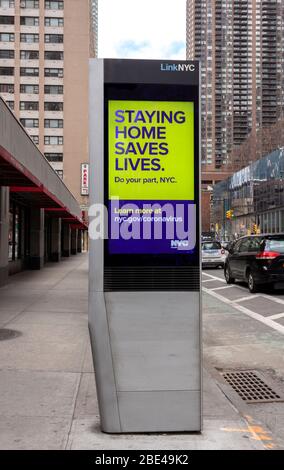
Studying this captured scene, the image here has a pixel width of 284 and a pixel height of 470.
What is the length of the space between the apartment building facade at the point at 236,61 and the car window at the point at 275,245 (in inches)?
5147

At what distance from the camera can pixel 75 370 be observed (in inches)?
248

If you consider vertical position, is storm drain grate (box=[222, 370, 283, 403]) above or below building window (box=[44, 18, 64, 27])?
below

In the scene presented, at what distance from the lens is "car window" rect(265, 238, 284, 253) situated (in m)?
14.7

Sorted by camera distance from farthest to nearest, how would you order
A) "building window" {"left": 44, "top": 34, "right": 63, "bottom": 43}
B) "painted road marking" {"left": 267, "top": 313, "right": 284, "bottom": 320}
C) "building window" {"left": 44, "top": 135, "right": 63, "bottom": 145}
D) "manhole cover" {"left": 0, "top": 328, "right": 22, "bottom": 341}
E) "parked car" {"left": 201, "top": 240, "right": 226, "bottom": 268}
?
"building window" {"left": 44, "top": 135, "right": 63, "bottom": 145}, "building window" {"left": 44, "top": 34, "right": 63, "bottom": 43}, "parked car" {"left": 201, "top": 240, "right": 226, "bottom": 268}, "painted road marking" {"left": 267, "top": 313, "right": 284, "bottom": 320}, "manhole cover" {"left": 0, "top": 328, "right": 22, "bottom": 341}

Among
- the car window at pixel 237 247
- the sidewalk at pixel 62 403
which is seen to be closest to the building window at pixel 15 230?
the car window at pixel 237 247

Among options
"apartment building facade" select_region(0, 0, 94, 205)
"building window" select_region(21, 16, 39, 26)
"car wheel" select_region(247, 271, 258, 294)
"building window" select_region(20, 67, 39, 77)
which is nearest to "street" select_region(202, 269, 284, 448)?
"car wheel" select_region(247, 271, 258, 294)

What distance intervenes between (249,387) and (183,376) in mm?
2252

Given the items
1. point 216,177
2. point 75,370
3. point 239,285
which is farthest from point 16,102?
point 216,177

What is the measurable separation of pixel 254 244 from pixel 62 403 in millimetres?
11737

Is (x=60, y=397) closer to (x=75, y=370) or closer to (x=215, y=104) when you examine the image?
(x=75, y=370)

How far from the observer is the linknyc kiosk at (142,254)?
4.13 metres

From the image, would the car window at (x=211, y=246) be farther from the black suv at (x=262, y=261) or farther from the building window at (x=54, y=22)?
the building window at (x=54, y=22)

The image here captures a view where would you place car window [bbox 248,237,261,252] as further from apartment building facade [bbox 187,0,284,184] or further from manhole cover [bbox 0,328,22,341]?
apartment building facade [bbox 187,0,284,184]

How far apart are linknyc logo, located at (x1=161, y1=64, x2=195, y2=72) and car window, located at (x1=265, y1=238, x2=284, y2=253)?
11.2 m
